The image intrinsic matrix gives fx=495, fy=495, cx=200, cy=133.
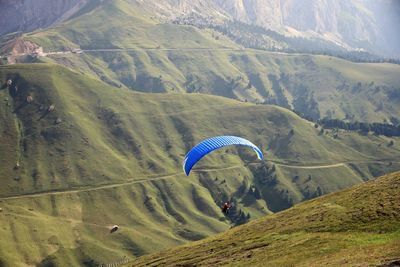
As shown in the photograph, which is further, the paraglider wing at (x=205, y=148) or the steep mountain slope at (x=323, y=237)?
the paraglider wing at (x=205, y=148)

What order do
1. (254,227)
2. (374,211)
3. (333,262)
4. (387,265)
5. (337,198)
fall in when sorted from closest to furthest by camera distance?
(387,265) → (333,262) → (374,211) → (337,198) → (254,227)

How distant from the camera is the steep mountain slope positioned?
166ft

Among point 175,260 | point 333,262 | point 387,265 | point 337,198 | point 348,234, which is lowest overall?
point 175,260

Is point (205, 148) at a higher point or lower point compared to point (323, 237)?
higher

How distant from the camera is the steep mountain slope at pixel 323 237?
5053 centimetres

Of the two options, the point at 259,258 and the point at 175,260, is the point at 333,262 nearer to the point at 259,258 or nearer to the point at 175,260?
the point at 259,258

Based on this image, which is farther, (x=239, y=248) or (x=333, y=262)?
(x=239, y=248)

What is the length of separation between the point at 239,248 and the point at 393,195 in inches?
928

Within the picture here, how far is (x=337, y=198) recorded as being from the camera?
277 feet

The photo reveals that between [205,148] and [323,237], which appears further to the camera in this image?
[205,148]

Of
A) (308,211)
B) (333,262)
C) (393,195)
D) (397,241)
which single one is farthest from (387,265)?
(308,211)

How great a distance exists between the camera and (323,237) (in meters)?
62.5

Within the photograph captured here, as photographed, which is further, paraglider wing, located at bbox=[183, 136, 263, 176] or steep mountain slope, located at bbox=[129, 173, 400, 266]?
paraglider wing, located at bbox=[183, 136, 263, 176]

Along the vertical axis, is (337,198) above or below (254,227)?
above
